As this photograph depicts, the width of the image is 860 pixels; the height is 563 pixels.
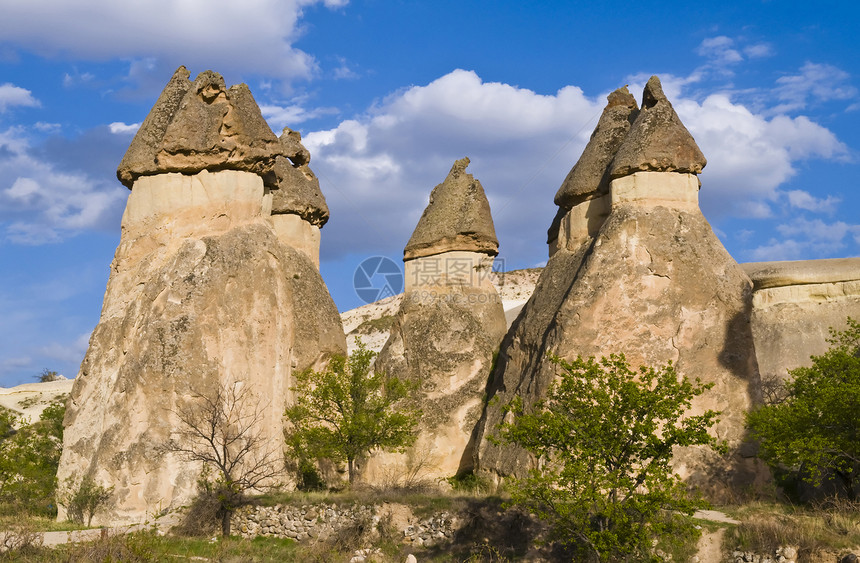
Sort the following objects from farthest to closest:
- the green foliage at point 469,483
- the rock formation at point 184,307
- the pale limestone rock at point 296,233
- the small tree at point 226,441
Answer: the pale limestone rock at point 296,233 < the green foliage at point 469,483 < the rock formation at point 184,307 < the small tree at point 226,441

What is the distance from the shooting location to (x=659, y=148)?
62.6 feet

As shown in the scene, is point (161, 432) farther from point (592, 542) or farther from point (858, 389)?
point (858, 389)

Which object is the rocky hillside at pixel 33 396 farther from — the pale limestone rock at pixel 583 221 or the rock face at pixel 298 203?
the pale limestone rock at pixel 583 221

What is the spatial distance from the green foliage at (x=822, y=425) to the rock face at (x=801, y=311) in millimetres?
7256

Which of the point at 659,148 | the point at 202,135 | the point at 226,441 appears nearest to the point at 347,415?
the point at 226,441

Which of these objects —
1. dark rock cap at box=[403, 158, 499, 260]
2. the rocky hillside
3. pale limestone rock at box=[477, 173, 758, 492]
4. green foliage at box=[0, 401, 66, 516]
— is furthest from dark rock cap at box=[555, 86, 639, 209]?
the rocky hillside

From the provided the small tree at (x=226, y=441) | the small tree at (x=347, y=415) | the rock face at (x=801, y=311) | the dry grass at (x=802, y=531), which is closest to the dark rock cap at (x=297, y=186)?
the small tree at (x=347, y=415)

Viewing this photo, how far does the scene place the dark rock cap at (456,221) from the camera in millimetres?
24125

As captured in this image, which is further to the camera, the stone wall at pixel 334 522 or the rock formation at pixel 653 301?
the rock formation at pixel 653 301

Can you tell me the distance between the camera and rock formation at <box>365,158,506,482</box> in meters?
21.6

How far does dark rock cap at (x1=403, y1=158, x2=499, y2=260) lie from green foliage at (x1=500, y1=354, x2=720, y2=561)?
11.3m

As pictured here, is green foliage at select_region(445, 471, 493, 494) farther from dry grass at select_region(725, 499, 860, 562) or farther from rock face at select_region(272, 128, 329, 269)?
rock face at select_region(272, 128, 329, 269)

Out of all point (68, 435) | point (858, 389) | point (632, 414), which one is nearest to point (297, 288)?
point (68, 435)

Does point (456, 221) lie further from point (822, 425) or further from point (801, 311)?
point (822, 425)
